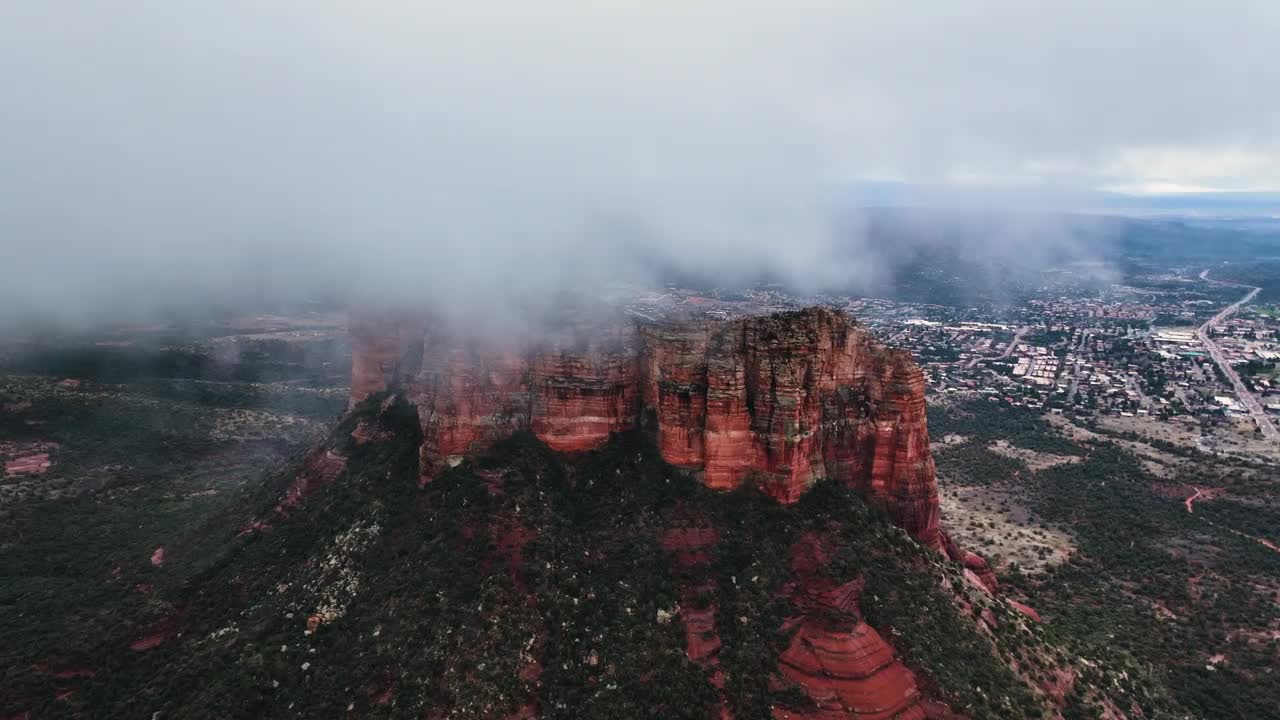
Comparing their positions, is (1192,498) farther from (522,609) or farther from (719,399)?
(522,609)

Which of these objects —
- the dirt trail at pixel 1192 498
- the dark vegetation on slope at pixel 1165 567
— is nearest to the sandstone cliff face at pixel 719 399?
the dark vegetation on slope at pixel 1165 567

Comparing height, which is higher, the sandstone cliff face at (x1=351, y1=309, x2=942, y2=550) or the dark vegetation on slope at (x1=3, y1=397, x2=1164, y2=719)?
the sandstone cliff face at (x1=351, y1=309, x2=942, y2=550)

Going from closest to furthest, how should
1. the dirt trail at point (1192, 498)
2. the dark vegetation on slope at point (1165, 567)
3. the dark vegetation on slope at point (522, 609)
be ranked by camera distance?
1. the dark vegetation on slope at point (522, 609)
2. the dark vegetation on slope at point (1165, 567)
3. the dirt trail at point (1192, 498)

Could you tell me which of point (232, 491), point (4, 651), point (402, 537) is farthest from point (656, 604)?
point (232, 491)

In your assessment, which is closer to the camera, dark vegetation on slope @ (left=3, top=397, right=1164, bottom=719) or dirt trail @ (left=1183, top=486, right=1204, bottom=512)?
dark vegetation on slope @ (left=3, top=397, right=1164, bottom=719)

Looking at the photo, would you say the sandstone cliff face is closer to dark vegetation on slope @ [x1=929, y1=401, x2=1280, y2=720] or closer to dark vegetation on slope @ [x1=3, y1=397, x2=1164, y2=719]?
dark vegetation on slope @ [x1=3, y1=397, x2=1164, y2=719]

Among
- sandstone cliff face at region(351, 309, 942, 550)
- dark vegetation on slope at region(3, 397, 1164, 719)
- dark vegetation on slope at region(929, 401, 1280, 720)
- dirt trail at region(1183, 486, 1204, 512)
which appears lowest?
dirt trail at region(1183, 486, 1204, 512)

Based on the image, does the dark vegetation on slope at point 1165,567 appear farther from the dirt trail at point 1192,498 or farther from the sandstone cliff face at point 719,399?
the sandstone cliff face at point 719,399

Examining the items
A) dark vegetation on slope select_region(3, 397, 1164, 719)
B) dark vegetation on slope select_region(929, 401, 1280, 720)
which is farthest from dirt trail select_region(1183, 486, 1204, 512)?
dark vegetation on slope select_region(3, 397, 1164, 719)

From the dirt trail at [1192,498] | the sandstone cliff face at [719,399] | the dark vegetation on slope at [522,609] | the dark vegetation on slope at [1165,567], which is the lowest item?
the dirt trail at [1192,498]
